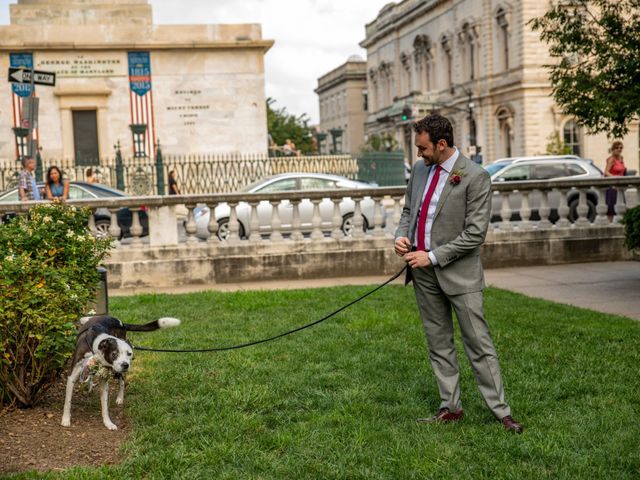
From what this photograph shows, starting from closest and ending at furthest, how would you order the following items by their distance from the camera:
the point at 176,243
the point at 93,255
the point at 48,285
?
the point at 48,285 < the point at 93,255 < the point at 176,243

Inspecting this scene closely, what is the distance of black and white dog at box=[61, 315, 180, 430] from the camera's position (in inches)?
228

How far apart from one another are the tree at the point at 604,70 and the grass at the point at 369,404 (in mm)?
3021

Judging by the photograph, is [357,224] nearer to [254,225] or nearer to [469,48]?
[254,225]

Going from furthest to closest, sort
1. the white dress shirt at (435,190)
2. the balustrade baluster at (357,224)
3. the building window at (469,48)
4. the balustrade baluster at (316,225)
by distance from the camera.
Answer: the building window at (469,48) < the balustrade baluster at (357,224) < the balustrade baluster at (316,225) < the white dress shirt at (435,190)

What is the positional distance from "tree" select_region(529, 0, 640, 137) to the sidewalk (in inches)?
82.0

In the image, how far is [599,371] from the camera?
24.1 ft

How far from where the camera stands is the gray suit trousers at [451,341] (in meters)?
5.88

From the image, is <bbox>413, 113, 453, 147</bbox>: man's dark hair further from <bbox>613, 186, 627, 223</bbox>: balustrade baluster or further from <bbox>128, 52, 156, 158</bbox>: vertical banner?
<bbox>128, 52, 156, 158</bbox>: vertical banner

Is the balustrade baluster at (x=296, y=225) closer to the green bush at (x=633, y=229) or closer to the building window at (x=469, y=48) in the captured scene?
the green bush at (x=633, y=229)

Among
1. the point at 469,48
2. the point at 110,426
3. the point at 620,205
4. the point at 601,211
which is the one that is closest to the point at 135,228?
the point at 601,211

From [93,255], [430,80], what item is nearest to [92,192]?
[93,255]

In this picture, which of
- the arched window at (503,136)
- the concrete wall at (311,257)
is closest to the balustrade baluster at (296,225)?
the concrete wall at (311,257)

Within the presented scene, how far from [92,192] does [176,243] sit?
526 centimetres

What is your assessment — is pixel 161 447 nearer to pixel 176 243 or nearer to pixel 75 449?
pixel 75 449
